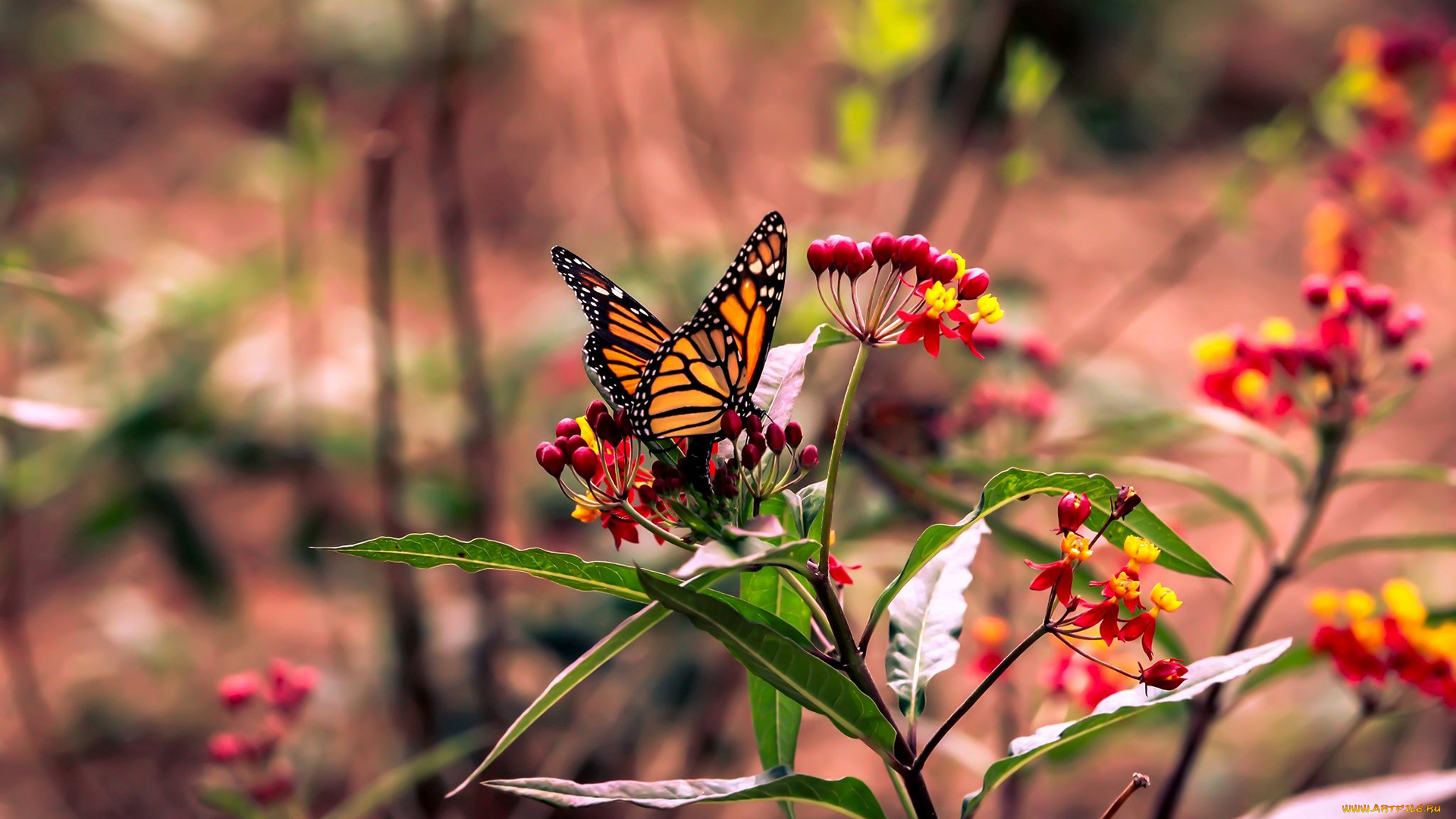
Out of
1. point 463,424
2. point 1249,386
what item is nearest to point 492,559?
point 1249,386

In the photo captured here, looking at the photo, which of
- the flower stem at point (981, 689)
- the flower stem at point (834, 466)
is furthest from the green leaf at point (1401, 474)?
the flower stem at point (834, 466)

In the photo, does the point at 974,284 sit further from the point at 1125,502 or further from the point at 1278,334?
the point at 1278,334

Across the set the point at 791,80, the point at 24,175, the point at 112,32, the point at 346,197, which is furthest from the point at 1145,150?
the point at 24,175

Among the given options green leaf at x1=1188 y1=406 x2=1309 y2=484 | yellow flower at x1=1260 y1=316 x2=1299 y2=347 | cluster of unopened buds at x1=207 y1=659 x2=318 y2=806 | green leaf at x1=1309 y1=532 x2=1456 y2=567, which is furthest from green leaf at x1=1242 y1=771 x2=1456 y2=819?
cluster of unopened buds at x1=207 y1=659 x2=318 y2=806

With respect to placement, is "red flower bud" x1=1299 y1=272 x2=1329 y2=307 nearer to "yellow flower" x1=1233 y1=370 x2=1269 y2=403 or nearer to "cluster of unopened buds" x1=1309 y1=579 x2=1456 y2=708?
"yellow flower" x1=1233 y1=370 x2=1269 y2=403

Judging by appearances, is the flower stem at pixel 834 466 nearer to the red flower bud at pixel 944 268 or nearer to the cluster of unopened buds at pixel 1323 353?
the red flower bud at pixel 944 268

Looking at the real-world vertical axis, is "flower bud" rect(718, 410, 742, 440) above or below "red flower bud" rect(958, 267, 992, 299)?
below

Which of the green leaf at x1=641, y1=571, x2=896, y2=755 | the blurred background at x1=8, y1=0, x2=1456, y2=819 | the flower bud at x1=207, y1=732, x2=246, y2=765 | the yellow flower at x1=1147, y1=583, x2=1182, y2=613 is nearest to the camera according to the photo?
the green leaf at x1=641, y1=571, x2=896, y2=755
